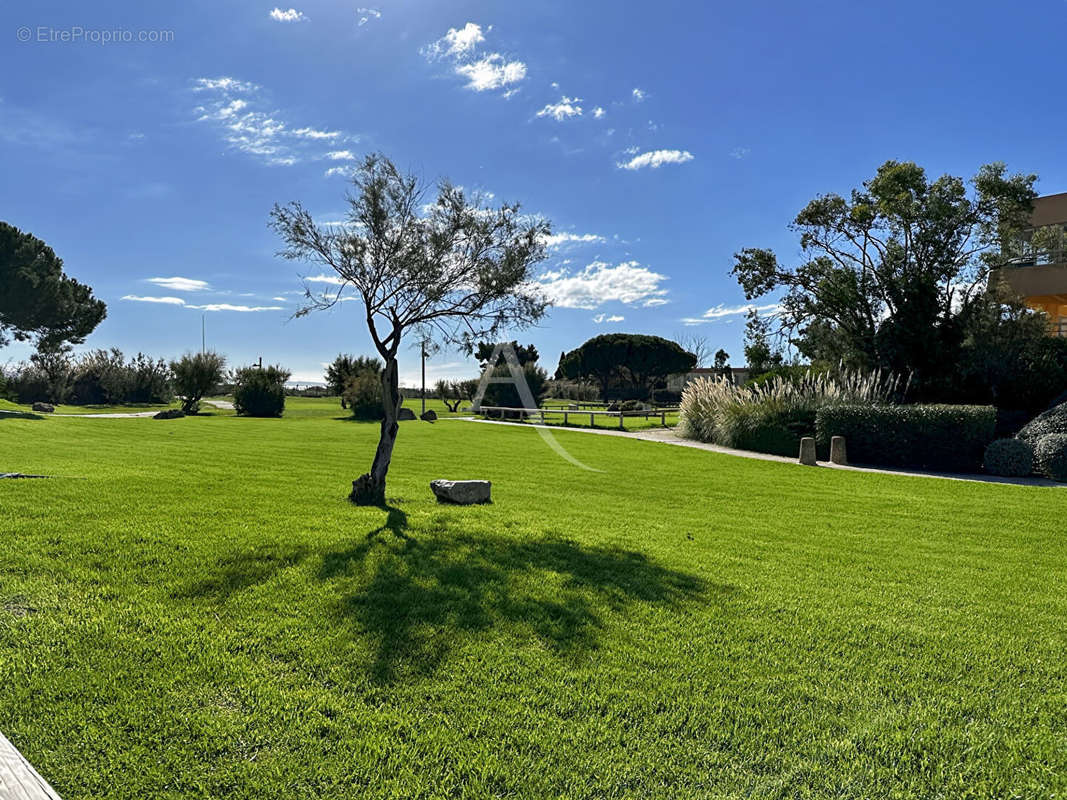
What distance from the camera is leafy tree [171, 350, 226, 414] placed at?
109 feet

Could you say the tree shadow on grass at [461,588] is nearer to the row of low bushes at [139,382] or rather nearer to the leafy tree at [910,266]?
the leafy tree at [910,266]

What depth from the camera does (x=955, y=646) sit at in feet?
12.0

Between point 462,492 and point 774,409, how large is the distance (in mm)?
11245

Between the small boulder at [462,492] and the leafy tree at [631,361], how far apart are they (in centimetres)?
4991

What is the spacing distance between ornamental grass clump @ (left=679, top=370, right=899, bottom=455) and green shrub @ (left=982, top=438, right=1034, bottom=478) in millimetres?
3350

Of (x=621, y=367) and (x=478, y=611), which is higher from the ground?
(x=621, y=367)

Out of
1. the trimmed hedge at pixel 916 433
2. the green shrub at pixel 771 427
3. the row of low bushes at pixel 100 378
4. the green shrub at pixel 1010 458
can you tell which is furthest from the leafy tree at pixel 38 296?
the green shrub at pixel 1010 458

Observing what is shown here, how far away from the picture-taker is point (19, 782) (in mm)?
1694

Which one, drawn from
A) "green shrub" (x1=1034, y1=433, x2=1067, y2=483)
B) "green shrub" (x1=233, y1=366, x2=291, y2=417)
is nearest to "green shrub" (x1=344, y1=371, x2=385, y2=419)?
"green shrub" (x1=233, y1=366, x2=291, y2=417)

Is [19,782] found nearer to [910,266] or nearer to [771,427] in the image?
[771,427]

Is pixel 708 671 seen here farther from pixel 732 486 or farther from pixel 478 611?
pixel 732 486

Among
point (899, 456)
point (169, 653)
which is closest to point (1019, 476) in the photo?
point (899, 456)

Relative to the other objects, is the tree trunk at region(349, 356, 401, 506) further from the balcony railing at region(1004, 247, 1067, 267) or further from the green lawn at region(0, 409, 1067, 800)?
the balcony railing at region(1004, 247, 1067, 267)

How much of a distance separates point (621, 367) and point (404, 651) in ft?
186
